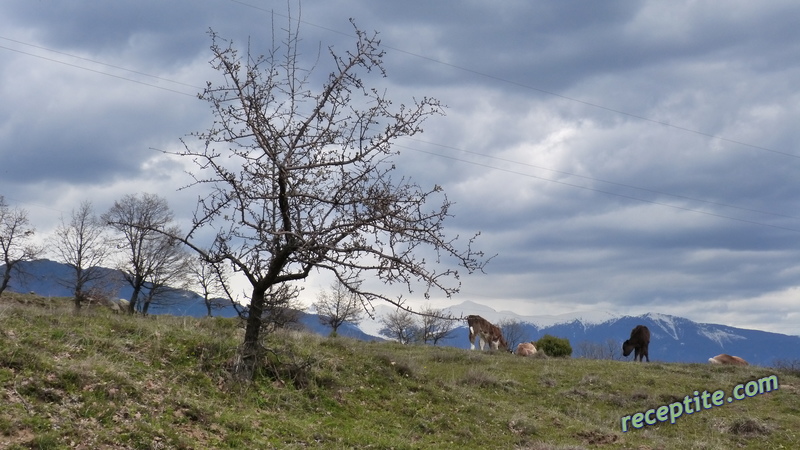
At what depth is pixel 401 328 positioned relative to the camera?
71.9 m

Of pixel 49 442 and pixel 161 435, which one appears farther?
pixel 161 435

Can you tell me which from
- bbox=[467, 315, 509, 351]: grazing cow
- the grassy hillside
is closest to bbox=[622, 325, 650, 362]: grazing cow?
bbox=[467, 315, 509, 351]: grazing cow

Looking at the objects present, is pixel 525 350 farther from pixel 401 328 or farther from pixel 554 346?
pixel 401 328

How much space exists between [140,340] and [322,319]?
4994 cm

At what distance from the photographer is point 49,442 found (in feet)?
26.5

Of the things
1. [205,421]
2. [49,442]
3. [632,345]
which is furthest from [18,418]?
[632,345]

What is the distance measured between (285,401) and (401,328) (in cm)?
6040

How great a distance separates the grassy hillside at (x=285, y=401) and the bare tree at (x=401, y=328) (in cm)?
5233

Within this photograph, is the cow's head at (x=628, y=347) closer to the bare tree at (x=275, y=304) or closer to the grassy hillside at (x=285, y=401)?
the grassy hillside at (x=285, y=401)

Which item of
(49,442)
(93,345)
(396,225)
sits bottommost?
(49,442)

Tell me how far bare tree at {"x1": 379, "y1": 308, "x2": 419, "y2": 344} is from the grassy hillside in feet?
172

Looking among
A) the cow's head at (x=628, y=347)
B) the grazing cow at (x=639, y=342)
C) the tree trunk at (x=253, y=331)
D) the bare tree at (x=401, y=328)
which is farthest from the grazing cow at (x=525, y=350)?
the bare tree at (x=401, y=328)

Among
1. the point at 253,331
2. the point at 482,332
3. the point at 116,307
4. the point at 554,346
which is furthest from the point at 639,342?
the point at 253,331

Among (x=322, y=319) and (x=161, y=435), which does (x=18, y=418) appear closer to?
(x=161, y=435)
